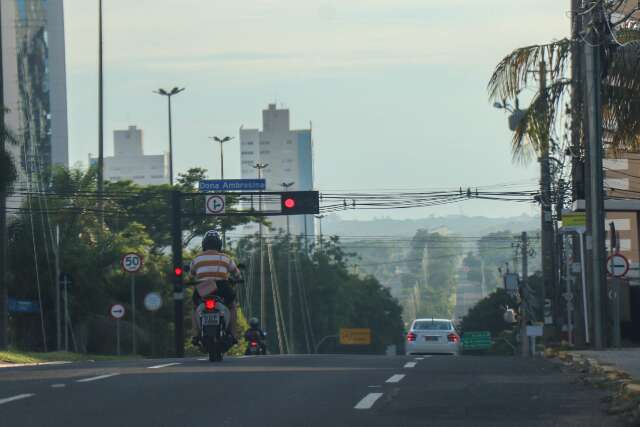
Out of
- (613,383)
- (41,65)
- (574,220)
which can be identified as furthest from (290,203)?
(41,65)

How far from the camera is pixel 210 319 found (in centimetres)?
1909

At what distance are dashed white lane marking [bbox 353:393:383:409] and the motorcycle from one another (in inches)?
266

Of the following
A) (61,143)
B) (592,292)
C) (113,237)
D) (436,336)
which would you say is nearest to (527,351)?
(436,336)

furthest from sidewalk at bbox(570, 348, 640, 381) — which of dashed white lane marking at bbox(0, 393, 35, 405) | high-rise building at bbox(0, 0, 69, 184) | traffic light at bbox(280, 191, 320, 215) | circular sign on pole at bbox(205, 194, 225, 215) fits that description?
high-rise building at bbox(0, 0, 69, 184)

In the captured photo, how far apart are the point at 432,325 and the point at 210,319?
1940 centimetres

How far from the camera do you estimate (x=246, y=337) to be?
40.6 meters

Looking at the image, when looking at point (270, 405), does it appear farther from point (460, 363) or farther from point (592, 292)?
point (592, 292)

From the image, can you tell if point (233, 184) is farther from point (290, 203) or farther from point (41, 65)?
point (41, 65)

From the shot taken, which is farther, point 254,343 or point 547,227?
point 547,227

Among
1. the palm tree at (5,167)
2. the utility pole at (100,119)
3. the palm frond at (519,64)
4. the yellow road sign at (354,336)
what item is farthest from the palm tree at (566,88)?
the yellow road sign at (354,336)

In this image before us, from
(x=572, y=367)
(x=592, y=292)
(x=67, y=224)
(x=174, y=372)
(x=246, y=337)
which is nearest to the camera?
(x=174, y=372)

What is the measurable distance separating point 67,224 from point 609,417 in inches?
1881

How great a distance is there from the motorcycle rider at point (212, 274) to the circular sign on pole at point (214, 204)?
25.0m

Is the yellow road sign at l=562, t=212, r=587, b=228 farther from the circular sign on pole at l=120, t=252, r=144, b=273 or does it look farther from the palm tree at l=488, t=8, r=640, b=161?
the circular sign on pole at l=120, t=252, r=144, b=273
